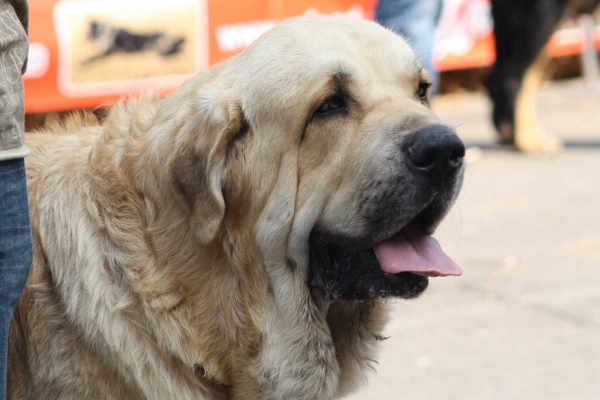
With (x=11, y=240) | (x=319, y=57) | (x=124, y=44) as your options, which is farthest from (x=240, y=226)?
(x=124, y=44)

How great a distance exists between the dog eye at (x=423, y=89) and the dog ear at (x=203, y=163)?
2.27 ft

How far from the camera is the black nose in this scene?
109 inches

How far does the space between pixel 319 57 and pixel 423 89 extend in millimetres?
489

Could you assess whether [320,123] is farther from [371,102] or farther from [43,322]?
[43,322]

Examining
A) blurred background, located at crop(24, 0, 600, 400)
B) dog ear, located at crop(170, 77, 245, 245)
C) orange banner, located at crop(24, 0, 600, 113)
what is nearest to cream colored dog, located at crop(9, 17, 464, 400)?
dog ear, located at crop(170, 77, 245, 245)

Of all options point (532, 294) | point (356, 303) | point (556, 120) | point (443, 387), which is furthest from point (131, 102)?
point (556, 120)

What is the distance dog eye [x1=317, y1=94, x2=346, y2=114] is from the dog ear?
0.29m

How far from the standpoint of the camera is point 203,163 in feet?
9.48

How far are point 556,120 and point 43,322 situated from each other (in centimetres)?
843

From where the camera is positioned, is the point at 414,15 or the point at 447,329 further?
the point at 414,15

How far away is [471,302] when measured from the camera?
5.22 metres

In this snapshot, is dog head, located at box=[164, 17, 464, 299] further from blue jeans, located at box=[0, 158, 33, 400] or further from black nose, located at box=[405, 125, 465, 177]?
blue jeans, located at box=[0, 158, 33, 400]

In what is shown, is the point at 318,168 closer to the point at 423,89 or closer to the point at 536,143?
the point at 423,89

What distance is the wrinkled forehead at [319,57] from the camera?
2951 millimetres
